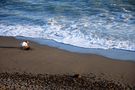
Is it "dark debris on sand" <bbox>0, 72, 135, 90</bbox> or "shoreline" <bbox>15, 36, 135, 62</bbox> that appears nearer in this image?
"dark debris on sand" <bbox>0, 72, 135, 90</bbox>

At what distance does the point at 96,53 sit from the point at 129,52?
3.09 ft

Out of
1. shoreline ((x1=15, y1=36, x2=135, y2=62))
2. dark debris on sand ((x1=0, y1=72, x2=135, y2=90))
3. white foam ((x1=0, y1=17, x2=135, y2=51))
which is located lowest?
dark debris on sand ((x1=0, y1=72, x2=135, y2=90))

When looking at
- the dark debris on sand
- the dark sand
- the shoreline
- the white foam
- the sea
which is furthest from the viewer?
the white foam

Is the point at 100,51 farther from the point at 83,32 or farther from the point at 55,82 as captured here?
the point at 55,82

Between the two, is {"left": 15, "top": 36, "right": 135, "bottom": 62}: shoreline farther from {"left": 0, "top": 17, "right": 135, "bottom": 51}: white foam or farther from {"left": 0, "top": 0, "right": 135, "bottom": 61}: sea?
{"left": 0, "top": 17, "right": 135, "bottom": 51}: white foam

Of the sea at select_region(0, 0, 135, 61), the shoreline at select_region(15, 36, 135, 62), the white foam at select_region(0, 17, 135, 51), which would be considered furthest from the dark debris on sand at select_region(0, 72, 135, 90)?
the white foam at select_region(0, 17, 135, 51)

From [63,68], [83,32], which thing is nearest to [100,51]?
[63,68]

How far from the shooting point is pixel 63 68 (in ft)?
25.6

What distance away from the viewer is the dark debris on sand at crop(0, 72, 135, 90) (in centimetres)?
678

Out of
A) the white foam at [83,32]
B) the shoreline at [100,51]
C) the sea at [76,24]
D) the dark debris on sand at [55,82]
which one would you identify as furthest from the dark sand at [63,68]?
the white foam at [83,32]

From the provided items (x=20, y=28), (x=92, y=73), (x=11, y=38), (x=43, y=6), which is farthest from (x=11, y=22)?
(x=92, y=73)

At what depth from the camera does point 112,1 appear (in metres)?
16.2

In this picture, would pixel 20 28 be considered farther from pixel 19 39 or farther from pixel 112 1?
pixel 112 1

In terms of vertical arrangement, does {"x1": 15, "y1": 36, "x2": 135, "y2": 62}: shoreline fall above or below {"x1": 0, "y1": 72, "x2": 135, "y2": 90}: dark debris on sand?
above
